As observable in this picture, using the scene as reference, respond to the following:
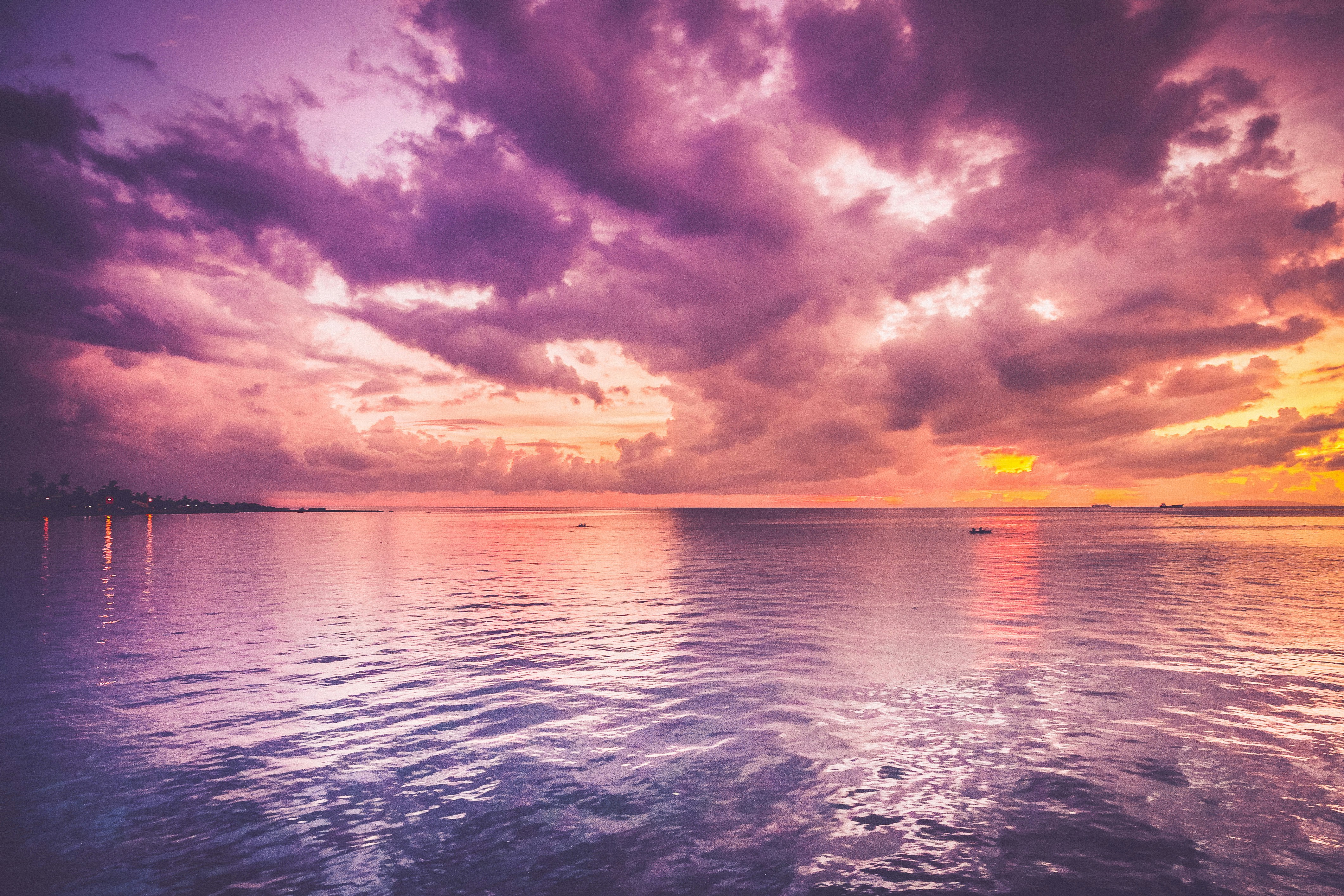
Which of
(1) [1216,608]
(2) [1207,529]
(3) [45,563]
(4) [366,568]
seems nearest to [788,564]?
(1) [1216,608]

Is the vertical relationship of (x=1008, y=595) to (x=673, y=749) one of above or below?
below

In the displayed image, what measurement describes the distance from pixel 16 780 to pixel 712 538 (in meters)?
133

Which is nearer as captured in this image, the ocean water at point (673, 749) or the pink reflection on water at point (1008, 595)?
the ocean water at point (673, 749)

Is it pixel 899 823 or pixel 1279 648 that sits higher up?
pixel 899 823

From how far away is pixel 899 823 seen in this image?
13531 mm

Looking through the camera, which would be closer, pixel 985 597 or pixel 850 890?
pixel 850 890

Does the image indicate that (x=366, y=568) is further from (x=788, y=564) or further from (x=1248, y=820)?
(x=1248, y=820)

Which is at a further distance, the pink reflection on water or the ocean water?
the pink reflection on water

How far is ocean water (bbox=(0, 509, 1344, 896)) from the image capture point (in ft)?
39.4

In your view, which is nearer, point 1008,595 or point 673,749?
point 673,749

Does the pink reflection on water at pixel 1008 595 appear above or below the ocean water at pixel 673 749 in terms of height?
below

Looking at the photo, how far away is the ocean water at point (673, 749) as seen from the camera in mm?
12016

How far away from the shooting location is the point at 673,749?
58.5 ft

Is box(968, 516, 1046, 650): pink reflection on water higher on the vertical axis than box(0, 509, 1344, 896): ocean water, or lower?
lower
